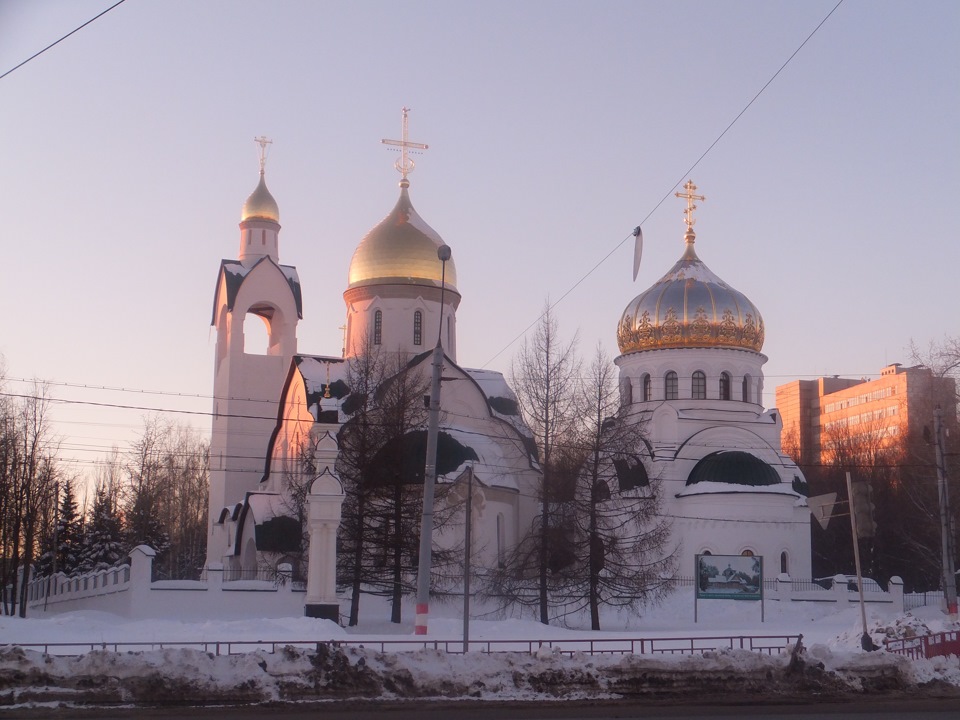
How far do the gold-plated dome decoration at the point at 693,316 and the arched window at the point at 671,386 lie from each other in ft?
3.41

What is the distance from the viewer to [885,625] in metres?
18.8

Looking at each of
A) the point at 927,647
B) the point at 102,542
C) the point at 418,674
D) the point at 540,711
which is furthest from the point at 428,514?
the point at 102,542

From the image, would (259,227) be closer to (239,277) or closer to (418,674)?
(239,277)

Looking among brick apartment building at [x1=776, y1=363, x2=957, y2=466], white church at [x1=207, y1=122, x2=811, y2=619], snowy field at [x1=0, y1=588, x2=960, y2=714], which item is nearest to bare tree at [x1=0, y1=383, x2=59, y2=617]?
white church at [x1=207, y1=122, x2=811, y2=619]

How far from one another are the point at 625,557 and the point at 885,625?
36.3ft

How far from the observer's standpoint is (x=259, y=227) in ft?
137

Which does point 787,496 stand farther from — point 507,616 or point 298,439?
point 298,439

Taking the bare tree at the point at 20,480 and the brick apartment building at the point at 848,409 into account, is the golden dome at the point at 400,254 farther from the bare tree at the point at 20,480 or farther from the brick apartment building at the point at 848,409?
the brick apartment building at the point at 848,409

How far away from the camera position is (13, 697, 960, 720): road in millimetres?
11328

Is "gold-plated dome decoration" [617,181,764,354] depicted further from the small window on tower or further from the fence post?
the fence post

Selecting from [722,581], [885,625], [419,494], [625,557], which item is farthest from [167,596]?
[885,625]

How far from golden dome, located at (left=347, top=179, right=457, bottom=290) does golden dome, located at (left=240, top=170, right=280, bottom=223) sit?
362 cm

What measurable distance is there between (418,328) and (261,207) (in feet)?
24.7

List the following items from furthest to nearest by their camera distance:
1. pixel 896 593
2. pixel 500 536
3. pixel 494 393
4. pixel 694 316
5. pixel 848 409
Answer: pixel 848 409 → pixel 494 393 → pixel 694 316 → pixel 500 536 → pixel 896 593
